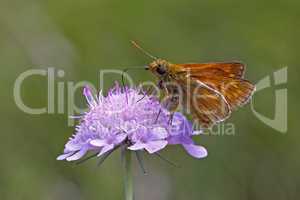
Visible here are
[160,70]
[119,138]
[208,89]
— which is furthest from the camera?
[160,70]

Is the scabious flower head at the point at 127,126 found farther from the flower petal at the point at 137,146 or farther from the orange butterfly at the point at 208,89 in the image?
the orange butterfly at the point at 208,89

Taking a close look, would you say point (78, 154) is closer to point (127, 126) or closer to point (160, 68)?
point (127, 126)

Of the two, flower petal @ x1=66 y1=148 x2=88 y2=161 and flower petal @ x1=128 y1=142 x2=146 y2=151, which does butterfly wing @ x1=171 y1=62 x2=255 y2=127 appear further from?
flower petal @ x1=66 y1=148 x2=88 y2=161

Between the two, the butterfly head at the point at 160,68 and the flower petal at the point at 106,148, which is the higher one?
the butterfly head at the point at 160,68

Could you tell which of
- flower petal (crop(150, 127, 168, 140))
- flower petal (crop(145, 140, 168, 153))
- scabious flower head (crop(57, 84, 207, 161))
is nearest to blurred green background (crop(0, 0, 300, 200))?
scabious flower head (crop(57, 84, 207, 161))

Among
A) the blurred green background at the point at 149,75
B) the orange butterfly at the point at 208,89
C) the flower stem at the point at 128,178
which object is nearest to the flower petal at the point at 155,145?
the flower stem at the point at 128,178

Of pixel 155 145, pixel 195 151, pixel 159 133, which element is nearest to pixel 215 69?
pixel 195 151
